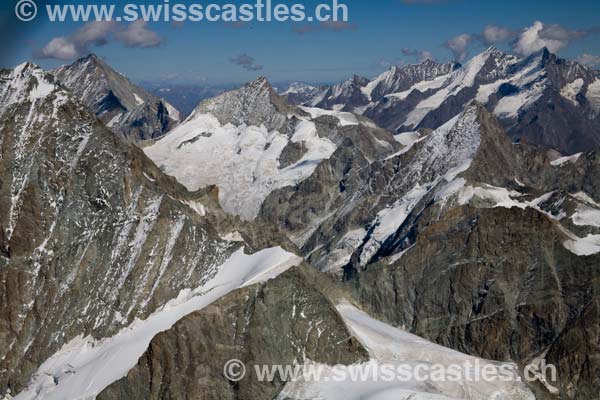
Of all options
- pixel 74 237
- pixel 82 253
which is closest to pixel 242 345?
pixel 82 253

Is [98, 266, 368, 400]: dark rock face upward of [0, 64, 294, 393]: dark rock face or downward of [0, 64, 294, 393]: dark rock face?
downward

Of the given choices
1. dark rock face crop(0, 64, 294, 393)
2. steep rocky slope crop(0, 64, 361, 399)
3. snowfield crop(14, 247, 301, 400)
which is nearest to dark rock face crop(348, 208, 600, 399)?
steep rocky slope crop(0, 64, 361, 399)

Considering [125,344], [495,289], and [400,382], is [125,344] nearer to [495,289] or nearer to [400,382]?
[400,382]

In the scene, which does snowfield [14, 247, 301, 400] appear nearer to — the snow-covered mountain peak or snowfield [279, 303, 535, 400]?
snowfield [279, 303, 535, 400]

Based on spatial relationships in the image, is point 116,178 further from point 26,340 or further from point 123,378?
point 123,378

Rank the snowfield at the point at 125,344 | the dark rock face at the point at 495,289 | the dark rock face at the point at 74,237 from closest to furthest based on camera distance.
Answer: the snowfield at the point at 125,344, the dark rock face at the point at 74,237, the dark rock face at the point at 495,289

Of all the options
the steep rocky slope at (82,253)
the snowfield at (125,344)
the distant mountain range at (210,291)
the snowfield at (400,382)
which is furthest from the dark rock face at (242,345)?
the steep rocky slope at (82,253)

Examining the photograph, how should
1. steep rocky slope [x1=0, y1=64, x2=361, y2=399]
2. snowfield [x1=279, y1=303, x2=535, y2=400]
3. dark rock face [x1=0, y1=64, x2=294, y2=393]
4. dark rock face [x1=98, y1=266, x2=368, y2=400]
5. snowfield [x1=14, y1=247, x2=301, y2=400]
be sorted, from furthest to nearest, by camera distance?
dark rock face [x1=0, y1=64, x2=294, y2=393]
steep rocky slope [x1=0, y1=64, x2=361, y2=399]
snowfield [x1=14, y1=247, x2=301, y2=400]
dark rock face [x1=98, y1=266, x2=368, y2=400]
snowfield [x1=279, y1=303, x2=535, y2=400]

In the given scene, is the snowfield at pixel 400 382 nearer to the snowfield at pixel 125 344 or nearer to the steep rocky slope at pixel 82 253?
the snowfield at pixel 125 344

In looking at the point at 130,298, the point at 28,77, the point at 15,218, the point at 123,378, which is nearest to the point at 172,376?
the point at 123,378
